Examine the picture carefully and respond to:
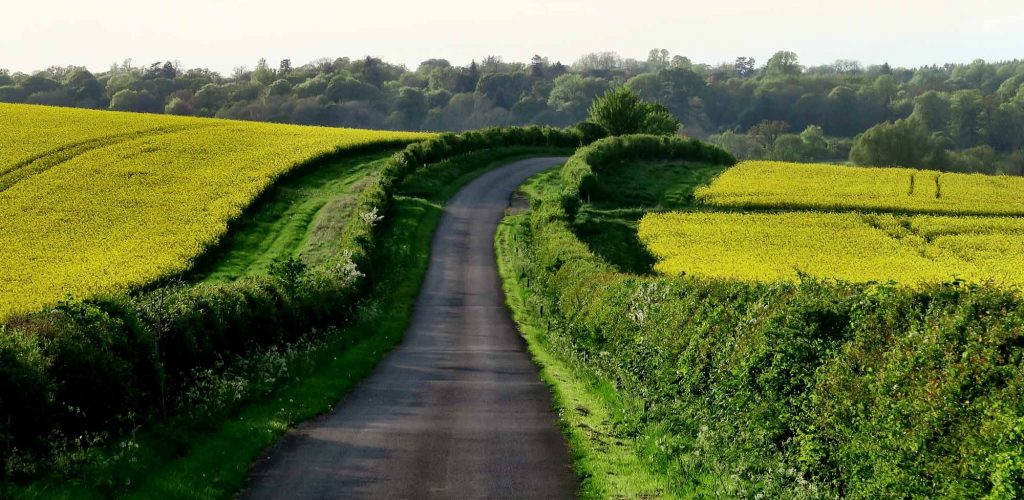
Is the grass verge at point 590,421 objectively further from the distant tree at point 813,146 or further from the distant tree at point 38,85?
the distant tree at point 38,85

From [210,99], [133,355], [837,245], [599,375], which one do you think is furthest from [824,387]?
[210,99]

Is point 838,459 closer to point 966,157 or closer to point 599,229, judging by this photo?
point 599,229

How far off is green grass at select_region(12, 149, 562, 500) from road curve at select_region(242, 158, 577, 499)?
486mm

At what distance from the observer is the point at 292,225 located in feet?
172

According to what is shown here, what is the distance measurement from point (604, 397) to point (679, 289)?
3.87 meters

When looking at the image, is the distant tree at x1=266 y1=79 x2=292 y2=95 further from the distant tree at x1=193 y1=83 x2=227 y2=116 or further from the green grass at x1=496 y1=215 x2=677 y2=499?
the green grass at x1=496 y1=215 x2=677 y2=499

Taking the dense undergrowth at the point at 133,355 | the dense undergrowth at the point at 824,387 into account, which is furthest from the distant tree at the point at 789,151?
the dense undergrowth at the point at 824,387

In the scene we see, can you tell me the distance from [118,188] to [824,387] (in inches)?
2027

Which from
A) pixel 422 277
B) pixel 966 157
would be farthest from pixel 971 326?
pixel 966 157

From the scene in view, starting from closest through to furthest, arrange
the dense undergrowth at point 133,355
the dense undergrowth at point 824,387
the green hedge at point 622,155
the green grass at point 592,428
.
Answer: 1. the dense undergrowth at point 824,387
2. the dense undergrowth at point 133,355
3. the green grass at point 592,428
4. the green hedge at point 622,155

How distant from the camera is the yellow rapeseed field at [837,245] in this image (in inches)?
1623

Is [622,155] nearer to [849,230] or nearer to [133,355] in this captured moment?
[849,230]

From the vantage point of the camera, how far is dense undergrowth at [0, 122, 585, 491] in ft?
49.7

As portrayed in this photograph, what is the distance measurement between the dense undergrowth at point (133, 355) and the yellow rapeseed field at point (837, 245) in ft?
61.3
